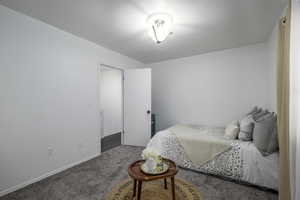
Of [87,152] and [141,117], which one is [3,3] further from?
[141,117]

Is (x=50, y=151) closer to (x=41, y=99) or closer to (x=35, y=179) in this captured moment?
(x=35, y=179)

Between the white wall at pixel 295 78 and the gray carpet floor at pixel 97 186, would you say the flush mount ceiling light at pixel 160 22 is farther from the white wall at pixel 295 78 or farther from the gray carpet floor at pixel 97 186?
the gray carpet floor at pixel 97 186

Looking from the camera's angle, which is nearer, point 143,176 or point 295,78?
point 295,78

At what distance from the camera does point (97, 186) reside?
204 centimetres

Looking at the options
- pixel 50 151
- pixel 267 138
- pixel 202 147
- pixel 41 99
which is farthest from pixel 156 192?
pixel 41 99

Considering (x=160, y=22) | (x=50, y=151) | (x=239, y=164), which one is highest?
(x=160, y=22)

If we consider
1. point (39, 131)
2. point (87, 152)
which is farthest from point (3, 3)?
point (87, 152)

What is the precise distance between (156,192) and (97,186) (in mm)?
837

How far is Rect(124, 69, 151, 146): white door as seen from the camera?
3.79 metres

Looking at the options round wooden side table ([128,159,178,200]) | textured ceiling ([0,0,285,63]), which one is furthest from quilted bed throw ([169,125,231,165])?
textured ceiling ([0,0,285,63])

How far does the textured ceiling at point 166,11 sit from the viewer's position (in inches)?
71.7

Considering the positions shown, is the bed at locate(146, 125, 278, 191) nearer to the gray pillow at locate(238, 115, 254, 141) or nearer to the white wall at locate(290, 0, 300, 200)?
the gray pillow at locate(238, 115, 254, 141)

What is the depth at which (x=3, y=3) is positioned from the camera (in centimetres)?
182

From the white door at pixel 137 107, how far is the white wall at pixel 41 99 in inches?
38.8
